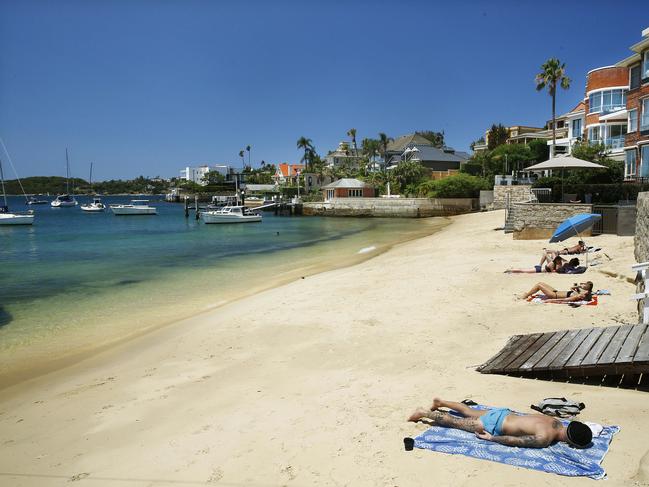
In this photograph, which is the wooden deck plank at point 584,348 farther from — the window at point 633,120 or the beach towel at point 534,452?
the window at point 633,120

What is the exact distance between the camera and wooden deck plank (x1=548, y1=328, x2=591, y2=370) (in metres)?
5.99

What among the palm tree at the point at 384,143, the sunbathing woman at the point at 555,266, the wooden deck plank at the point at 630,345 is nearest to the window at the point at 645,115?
the sunbathing woman at the point at 555,266

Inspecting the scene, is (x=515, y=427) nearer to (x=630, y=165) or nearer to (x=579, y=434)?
(x=579, y=434)

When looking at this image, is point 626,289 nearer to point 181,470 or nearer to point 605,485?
point 605,485

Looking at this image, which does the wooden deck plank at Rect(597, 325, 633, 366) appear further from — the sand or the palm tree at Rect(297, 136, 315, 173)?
the palm tree at Rect(297, 136, 315, 173)

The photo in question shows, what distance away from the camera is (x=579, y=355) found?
6070mm

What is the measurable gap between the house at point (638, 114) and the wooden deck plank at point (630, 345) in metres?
26.8

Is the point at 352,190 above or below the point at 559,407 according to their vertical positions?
above

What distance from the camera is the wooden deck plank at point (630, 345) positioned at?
18.0 feet

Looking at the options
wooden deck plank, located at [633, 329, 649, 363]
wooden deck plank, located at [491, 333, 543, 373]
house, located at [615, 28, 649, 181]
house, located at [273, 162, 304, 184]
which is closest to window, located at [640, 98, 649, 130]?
house, located at [615, 28, 649, 181]

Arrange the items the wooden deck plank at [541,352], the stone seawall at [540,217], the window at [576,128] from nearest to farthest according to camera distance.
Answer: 1. the wooden deck plank at [541,352]
2. the stone seawall at [540,217]
3. the window at [576,128]

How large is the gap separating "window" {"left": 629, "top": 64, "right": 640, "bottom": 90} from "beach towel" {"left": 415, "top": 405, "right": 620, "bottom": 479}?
112 feet

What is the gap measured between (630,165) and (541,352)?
3251cm

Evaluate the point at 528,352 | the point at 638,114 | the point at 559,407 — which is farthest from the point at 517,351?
the point at 638,114
